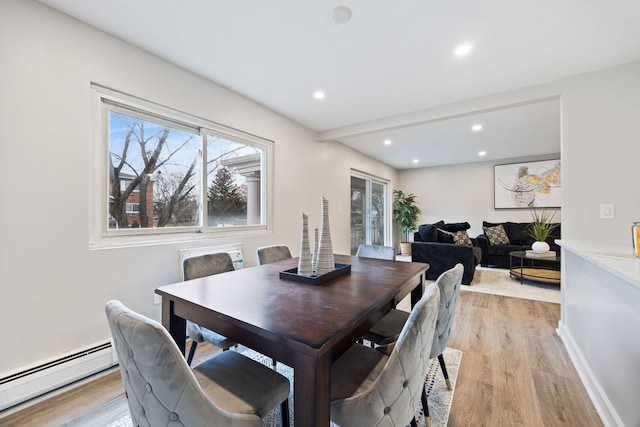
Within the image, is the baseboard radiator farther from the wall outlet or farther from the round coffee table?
the round coffee table

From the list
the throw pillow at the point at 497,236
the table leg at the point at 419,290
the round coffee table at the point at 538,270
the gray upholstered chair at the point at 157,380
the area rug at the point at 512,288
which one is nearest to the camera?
the gray upholstered chair at the point at 157,380

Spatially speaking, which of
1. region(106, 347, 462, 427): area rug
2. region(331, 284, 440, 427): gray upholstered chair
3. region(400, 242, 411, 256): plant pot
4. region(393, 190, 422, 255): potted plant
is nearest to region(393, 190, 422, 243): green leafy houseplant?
region(393, 190, 422, 255): potted plant

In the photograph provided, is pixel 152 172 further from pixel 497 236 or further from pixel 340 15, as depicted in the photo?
pixel 497 236

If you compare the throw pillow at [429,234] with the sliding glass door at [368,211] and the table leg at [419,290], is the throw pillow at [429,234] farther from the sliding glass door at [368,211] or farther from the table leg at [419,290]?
the table leg at [419,290]

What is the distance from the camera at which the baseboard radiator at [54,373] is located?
1.49 m

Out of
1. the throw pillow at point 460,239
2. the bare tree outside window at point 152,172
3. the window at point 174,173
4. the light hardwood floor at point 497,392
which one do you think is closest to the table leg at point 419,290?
the light hardwood floor at point 497,392

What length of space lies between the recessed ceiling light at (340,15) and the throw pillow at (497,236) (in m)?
5.07

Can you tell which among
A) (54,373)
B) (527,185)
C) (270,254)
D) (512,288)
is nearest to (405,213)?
(527,185)

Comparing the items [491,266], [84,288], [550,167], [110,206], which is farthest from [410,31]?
[550,167]

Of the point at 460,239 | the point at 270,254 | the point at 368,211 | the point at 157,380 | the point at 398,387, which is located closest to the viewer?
the point at 157,380

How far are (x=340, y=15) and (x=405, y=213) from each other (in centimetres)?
564

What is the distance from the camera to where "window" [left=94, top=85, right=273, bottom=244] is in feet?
6.54

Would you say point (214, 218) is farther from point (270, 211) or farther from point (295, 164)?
point (295, 164)

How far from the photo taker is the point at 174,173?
2406 millimetres
